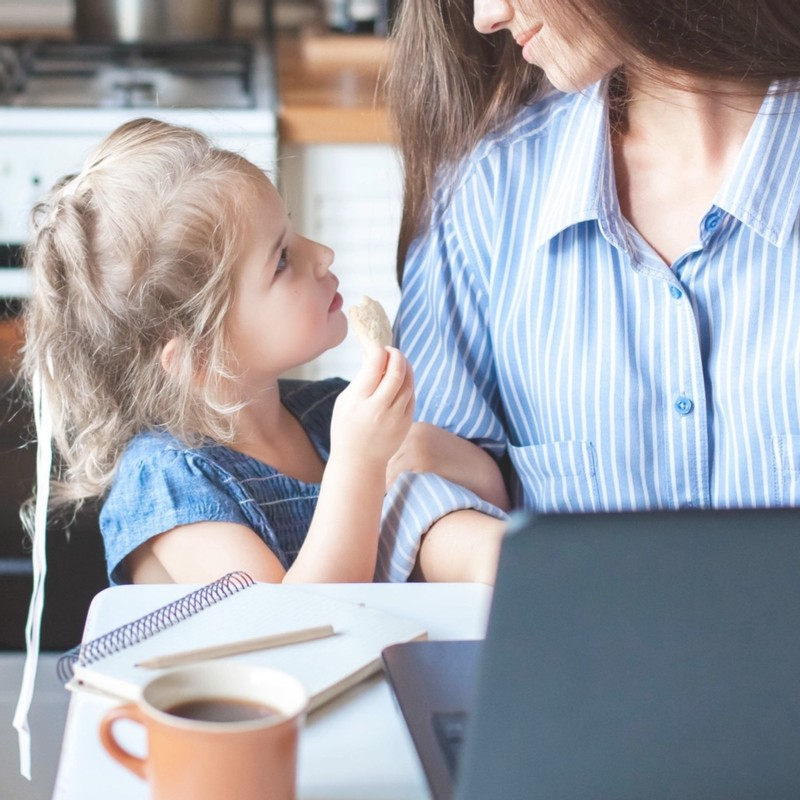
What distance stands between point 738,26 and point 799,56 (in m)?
0.07

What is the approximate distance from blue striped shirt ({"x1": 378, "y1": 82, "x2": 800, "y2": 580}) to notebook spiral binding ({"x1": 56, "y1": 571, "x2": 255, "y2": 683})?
249 millimetres

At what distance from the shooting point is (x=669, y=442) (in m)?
1.07

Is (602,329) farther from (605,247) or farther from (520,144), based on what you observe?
(520,144)

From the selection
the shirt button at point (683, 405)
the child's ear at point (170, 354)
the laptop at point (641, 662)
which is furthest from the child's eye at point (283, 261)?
the laptop at point (641, 662)

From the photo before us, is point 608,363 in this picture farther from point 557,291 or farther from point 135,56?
point 135,56

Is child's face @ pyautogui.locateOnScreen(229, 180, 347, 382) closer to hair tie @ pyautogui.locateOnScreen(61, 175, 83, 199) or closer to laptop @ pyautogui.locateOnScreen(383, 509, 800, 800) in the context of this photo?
hair tie @ pyautogui.locateOnScreen(61, 175, 83, 199)

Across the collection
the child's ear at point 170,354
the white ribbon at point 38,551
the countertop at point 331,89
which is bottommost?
the white ribbon at point 38,551

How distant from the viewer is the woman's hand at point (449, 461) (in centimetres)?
108

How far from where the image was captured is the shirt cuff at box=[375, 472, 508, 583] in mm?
1004

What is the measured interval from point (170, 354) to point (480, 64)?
43 cm

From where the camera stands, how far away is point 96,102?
6.86 ft

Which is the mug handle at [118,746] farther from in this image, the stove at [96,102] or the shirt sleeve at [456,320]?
the stove at [96,102]

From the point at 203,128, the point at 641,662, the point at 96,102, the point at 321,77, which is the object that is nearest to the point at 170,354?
the point at 641,662

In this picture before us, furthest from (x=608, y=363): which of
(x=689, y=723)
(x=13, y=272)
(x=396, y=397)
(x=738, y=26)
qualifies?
(x=13, y=272)
